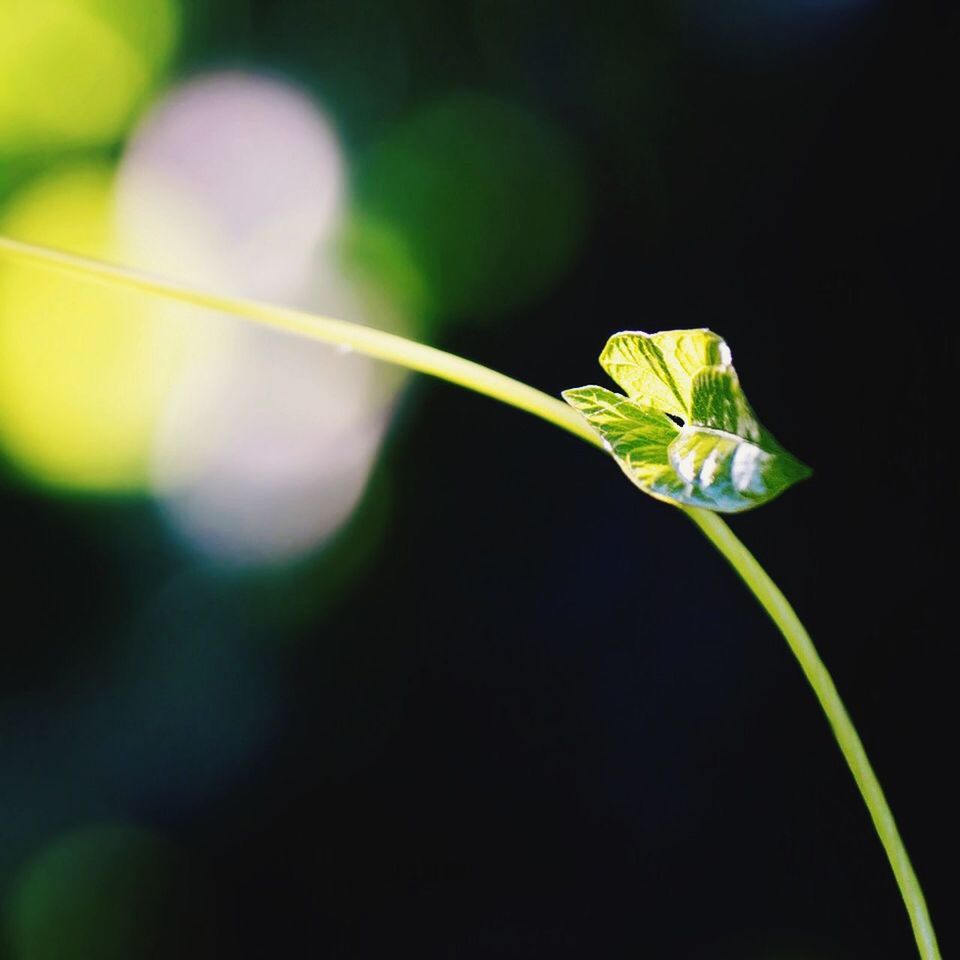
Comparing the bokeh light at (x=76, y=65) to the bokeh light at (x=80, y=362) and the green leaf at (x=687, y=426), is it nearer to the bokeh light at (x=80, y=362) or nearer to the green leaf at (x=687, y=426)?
the bokeh light at (x=80, y=362)

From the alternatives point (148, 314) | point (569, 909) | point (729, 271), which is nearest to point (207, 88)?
point (148, 314)

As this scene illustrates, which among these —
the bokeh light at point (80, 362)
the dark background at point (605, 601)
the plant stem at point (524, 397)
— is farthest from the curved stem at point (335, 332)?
the bokeh light at point (80, 362)

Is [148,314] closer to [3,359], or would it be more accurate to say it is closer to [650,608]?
[3,359]

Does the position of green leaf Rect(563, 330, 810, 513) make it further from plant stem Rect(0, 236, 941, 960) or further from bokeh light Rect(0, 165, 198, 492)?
bokeh light Rect(0, 165, 198, 492)


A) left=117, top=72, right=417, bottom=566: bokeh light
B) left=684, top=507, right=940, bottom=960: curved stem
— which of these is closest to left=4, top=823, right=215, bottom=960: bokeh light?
left=117, top=72, right=417, bottom=566: bokeh light

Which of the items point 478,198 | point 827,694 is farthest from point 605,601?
point 827,694

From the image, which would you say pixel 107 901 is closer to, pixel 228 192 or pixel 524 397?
pixel 228 192

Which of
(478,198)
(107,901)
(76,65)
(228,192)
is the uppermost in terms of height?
(76,65)
